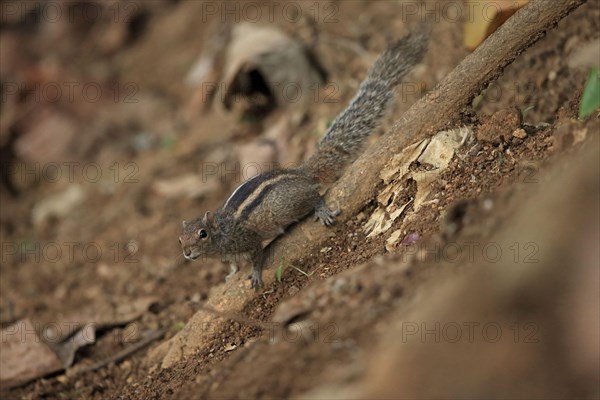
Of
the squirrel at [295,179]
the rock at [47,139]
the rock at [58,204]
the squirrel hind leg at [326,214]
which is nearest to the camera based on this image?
the squirrel hind leg at [326,214]

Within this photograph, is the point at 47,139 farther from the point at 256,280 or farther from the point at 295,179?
the point at 256,280

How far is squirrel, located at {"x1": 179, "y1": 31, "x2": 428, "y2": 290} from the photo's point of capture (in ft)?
18.6

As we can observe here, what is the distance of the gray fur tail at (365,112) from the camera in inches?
228

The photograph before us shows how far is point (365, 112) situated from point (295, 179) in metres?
0.79

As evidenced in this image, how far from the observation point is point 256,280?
546cm

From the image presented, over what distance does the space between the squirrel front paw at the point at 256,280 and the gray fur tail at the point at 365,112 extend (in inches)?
35.2

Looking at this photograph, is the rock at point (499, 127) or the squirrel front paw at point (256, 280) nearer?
the rock at point (499, 127)

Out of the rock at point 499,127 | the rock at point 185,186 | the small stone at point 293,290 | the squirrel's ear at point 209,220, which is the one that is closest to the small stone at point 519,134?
the rock at point 499,127

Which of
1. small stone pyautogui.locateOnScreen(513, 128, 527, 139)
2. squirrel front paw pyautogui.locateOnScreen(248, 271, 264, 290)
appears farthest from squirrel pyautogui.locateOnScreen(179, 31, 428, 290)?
small stone pyautogui.locateOnScreen(513, 128, 527, 139)

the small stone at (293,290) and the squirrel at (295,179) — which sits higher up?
the squirrel at (295,179)

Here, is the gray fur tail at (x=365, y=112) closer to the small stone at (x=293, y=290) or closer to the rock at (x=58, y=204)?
the small stone at (x=293, y=290)

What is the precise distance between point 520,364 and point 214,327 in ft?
8.57

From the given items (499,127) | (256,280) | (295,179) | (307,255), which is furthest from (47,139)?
(499,127)

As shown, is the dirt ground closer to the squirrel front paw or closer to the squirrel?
the squirrel front paw
